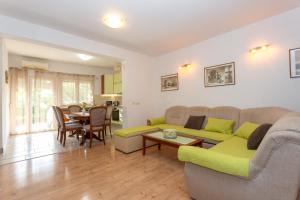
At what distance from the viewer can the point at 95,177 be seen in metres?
2.25

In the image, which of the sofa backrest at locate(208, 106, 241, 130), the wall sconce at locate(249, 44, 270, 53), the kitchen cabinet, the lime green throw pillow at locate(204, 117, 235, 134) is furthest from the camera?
the kitchen cabinet

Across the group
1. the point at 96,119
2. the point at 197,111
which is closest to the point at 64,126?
the point at 96,119

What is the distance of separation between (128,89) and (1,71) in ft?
9.28

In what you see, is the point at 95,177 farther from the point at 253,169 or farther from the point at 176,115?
the point at 176,115

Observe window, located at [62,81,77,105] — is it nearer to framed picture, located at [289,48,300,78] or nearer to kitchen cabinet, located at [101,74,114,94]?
kitchen cabinet, located at [101,74,114,94]

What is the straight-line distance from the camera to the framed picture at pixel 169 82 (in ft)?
15.3

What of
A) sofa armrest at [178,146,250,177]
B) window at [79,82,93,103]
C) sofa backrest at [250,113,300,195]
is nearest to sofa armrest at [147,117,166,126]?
sofa armrest at [178,146,250,177]

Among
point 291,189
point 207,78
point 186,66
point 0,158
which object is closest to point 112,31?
point 186,66

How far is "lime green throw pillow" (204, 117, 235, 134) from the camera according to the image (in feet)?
10.1

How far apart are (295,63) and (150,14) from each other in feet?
8.73

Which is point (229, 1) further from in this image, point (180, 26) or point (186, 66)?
point (186, 66)

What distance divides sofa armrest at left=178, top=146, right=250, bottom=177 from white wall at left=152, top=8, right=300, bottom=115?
2180mm

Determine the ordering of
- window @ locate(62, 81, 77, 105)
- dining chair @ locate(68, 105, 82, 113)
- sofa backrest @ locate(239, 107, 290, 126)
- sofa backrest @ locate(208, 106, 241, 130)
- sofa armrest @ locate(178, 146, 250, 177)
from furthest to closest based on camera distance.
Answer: window @ locate(62, 81, 77, 105) → dining chair @ locate(68, 105, 82, 113) → sofa backrest @ locate(208, 106, 241, 130) → sofa backrest @ locate(239, 107, 290, 126) → sofa armrest @ locate(178, 146, 250, 177)

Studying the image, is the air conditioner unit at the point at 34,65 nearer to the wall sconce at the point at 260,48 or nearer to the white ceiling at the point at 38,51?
the white ceiling at the point at 38,51
